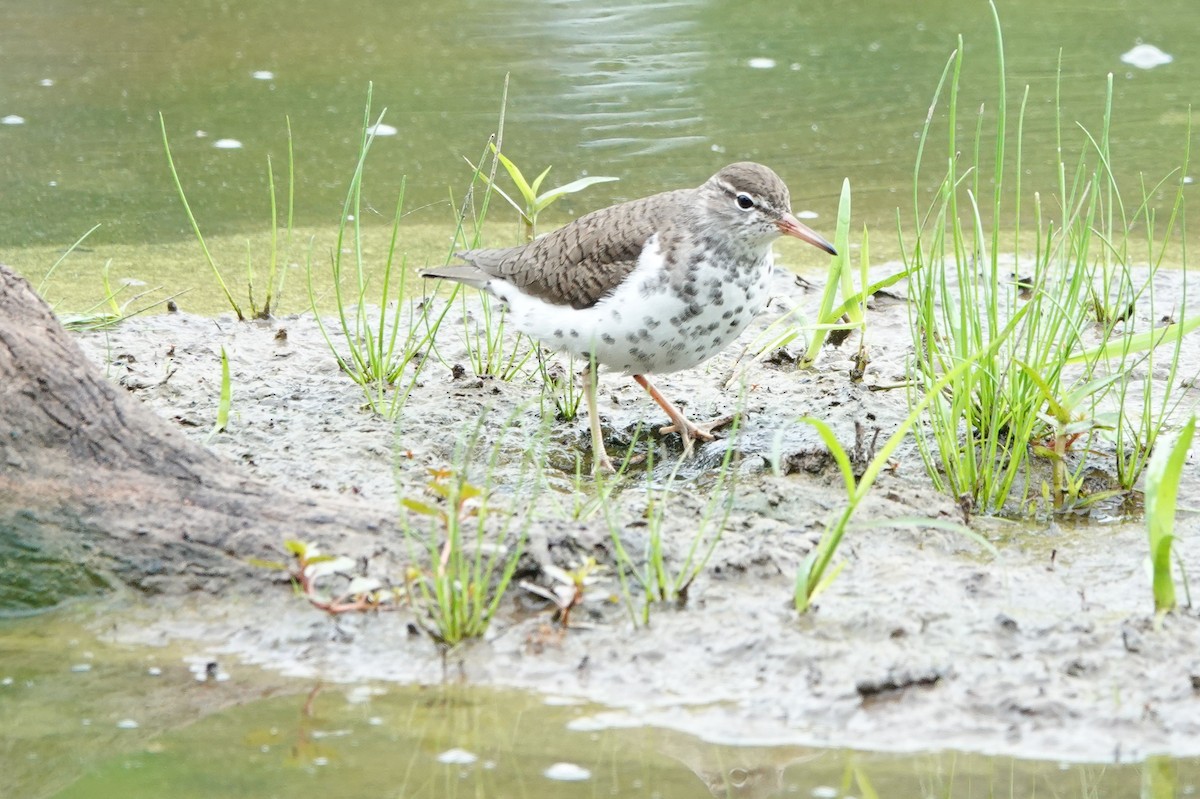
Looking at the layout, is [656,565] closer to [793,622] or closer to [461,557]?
[793,622]

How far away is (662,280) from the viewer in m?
4.77

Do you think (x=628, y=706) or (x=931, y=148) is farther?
(x=931, y=148)

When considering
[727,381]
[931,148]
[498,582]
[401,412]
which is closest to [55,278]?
[401,412]

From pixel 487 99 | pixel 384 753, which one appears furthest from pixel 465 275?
pixel 487 99

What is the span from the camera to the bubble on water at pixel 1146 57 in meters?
9.91

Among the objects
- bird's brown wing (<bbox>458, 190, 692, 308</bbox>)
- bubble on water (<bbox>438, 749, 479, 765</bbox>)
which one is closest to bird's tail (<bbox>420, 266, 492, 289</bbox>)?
bird's brown wing (<bbox>458, 190, 692, 308</bbox>)

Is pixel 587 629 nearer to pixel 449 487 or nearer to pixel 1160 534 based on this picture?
pixel 449 487

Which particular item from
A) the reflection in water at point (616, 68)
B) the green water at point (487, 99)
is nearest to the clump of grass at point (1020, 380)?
the green water at point (487, 99)

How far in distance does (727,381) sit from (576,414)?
2.23ft

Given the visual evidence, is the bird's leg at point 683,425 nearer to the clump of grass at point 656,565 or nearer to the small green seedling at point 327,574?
the clump of grass at point 656,565

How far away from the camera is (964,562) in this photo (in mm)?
4074

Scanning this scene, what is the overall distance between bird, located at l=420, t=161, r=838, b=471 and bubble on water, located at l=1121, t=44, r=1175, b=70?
6.02 m

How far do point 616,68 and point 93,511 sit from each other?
7.07 meters

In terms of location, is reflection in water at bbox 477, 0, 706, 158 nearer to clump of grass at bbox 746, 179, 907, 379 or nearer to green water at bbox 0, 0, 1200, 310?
green water at bbox 0, 0, 1200, 310
